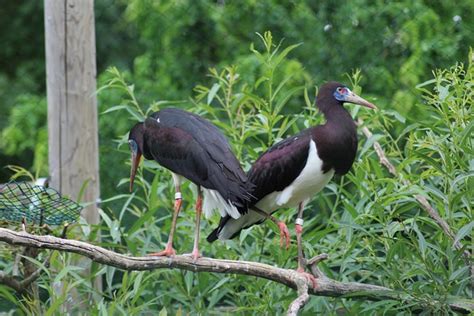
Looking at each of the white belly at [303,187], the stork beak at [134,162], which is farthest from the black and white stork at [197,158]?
the white belly at [303,187]

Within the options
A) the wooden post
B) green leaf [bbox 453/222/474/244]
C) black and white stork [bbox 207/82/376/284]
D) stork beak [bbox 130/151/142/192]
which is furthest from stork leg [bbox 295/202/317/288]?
the wooden post

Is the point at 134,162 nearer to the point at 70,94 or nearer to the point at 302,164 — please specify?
the point at 70,94

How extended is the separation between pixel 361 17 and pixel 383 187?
254cm

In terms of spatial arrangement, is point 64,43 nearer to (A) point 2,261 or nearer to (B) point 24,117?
(A) point 2,261

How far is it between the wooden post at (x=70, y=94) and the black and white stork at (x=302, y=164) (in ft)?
3.41

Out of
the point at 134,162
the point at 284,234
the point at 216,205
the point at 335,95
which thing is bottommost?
the point at 284,234

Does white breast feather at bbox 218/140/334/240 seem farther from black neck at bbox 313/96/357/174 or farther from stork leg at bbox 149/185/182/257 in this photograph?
stork leg at bbox 149/185/182/257

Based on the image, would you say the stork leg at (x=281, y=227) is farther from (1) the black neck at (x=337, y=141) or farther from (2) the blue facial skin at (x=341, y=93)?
(2) the blue facial skin at (x=341, y=93)

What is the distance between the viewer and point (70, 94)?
530 centimetres

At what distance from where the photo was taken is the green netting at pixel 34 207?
422cm

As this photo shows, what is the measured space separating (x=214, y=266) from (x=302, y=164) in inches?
27.6

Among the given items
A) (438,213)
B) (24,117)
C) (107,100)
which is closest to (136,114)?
(438,213)

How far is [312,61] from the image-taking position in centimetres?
696

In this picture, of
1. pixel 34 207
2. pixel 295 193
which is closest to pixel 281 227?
pixel 295 193
